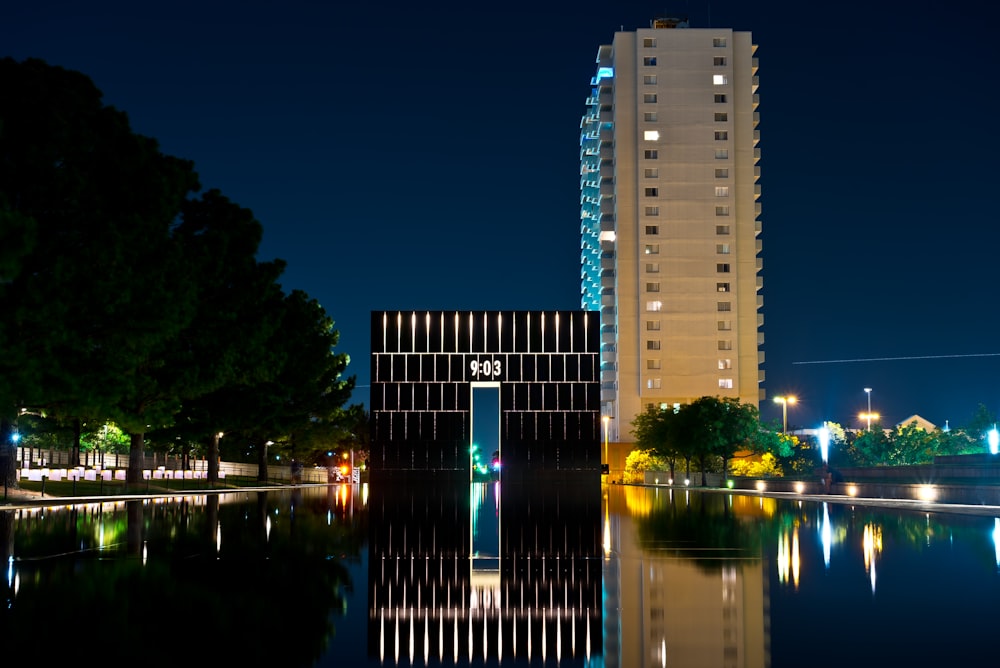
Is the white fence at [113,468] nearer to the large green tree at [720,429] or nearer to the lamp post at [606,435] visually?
the lamp post at [606,435]

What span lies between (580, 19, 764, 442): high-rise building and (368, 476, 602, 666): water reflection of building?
10825cm

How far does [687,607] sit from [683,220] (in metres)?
124

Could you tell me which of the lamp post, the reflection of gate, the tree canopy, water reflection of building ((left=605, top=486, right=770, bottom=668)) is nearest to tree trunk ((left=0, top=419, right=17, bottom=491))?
the tree canopy

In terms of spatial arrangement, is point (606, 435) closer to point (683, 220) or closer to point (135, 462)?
point (683, 220)

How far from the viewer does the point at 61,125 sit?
3784 centimetres

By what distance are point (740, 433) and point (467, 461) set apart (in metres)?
33.6

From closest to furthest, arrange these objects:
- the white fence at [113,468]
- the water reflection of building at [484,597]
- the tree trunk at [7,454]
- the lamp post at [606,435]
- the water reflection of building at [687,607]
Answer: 1. the water reflection of building at [687,607]
2. the water reflection of building at [484,597]
3. the tree trunk at [7,454]
4. the white fence at [113,468]
5. the lamp post at [606,435]

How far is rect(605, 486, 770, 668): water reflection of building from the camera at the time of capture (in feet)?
32.6

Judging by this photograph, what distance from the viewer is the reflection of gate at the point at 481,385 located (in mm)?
109938

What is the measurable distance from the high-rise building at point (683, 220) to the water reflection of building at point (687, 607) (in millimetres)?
113384

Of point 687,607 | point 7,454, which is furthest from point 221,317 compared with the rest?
point 687,607

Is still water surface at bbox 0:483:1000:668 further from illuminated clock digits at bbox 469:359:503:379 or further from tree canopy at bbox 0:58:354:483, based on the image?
illuminated clock digits at bbox 469:359:503:379

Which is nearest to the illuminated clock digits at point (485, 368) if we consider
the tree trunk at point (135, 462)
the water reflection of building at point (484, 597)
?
the tree trunk at point (135, 462)

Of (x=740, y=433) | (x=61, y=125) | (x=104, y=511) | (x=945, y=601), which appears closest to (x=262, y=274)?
(x=61, y=125)
